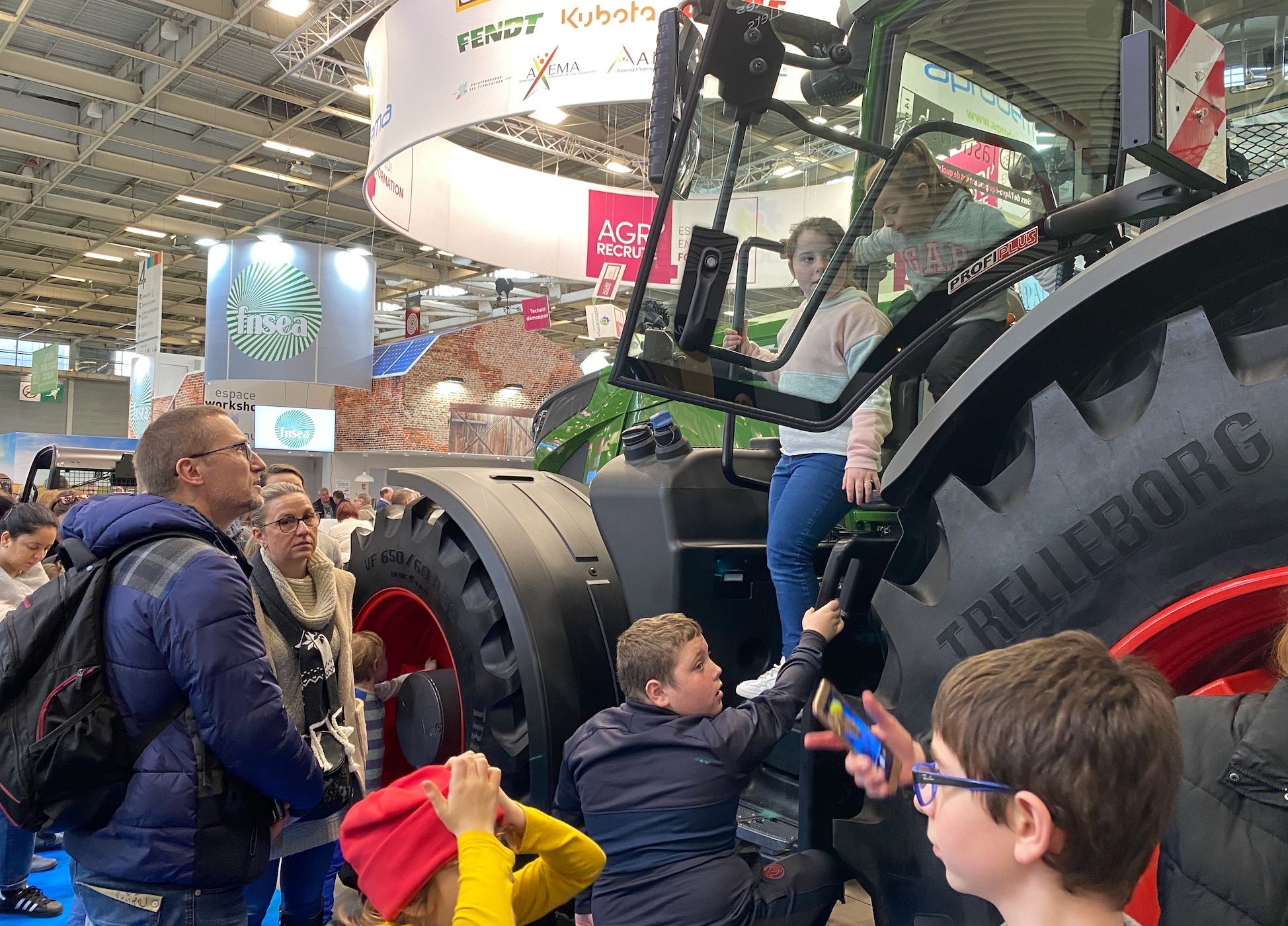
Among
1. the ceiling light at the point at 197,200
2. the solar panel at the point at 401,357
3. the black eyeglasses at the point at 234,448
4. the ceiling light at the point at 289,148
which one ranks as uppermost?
the ceiling light at the point at 289,148

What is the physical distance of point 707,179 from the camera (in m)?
2.49

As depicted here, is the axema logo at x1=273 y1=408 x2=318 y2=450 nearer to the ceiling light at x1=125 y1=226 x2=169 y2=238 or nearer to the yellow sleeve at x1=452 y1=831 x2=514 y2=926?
the ceiling light at x1=125 y1=226 x2=169 y2=238

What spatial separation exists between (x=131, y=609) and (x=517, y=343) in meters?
20.8

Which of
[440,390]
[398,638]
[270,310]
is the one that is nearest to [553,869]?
[398,638]

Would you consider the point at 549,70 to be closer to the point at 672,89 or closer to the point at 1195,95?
the point at 672,89

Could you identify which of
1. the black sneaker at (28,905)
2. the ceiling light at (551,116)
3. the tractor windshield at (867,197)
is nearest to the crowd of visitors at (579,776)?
the tractor windshield at (867,197)

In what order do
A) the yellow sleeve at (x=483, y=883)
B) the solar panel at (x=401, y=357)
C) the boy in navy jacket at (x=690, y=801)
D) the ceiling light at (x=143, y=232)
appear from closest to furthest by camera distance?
1. the yellow sleeve at (x=483, y=883)
2. the boy in navy jacket at (x=690, y=801)
3. the ceiling light at (x=143, y=232)
4. the solar panel at (x=401, y=357)

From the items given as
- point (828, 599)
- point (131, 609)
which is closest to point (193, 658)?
point (131, 609)

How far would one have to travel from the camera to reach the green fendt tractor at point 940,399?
5.34 ft

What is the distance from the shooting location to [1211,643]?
165 centimetres

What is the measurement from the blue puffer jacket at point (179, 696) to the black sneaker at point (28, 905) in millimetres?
2448

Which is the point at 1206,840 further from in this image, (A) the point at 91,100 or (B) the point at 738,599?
(A) the point at 91,100

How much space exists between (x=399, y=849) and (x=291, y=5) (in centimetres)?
1121

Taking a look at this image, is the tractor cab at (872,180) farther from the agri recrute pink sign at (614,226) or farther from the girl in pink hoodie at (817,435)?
the agri recrute pink sign at (614,226)
